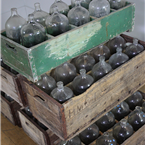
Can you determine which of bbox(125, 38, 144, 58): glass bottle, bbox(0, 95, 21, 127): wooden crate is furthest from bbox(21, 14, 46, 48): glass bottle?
bbox(0, 95, 21, 127): wooden crate

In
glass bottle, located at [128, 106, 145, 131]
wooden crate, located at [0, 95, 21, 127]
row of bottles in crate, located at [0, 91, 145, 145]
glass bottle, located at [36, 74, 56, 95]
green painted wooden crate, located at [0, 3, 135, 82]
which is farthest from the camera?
wooden crate, located at [0, 95, 21, 127]

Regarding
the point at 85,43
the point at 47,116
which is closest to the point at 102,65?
the point at 85,43

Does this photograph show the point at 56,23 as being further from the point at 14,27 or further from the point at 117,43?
the point at 117,43

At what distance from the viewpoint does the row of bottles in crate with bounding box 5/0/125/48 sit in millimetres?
1097

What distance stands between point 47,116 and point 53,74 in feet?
1.18

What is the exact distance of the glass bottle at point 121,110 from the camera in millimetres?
1644

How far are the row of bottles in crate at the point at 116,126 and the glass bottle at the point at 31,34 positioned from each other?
2.27 feet

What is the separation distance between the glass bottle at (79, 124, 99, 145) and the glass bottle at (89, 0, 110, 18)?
728 mm

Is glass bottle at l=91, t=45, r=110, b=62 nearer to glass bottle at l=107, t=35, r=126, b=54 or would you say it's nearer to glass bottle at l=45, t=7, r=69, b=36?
glass bottle at l=107, t=35, r=126, b=54

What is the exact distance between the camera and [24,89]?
4.32 feet

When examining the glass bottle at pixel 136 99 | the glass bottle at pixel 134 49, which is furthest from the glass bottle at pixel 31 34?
the glass bottle at pixel 136 99

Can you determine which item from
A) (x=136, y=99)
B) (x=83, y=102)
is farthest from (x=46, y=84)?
(x=136, y=99)

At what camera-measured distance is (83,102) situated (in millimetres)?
1164

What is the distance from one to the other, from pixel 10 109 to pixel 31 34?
0.91 meters
